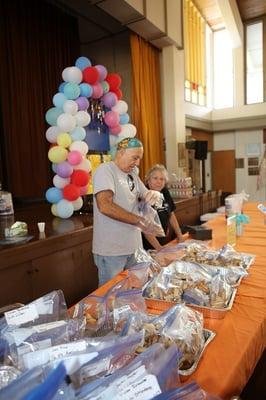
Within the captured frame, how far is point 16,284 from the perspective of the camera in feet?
6.04

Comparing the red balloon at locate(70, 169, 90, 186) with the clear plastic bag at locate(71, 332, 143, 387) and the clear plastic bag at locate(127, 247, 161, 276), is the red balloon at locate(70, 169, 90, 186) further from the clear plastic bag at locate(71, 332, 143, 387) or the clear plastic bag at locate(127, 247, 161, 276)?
the clear plastic bag at locate(71, 332, 143, 387)

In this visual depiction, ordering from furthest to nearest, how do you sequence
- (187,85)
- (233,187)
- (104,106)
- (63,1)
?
1. (233,187)
2. (187,85)
3. (63,1)
4. (104,106)

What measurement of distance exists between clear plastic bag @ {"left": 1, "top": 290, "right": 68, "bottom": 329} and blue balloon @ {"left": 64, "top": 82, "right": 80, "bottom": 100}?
2307mm

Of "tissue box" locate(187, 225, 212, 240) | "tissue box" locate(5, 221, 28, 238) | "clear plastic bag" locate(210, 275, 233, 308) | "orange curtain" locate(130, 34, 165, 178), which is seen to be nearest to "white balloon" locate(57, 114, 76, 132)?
"tissue box" locate(5, 221, 28, 238)

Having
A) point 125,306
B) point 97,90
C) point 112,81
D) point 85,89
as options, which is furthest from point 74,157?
point 125,306

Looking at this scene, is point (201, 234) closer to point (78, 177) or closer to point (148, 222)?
point (148, 222)

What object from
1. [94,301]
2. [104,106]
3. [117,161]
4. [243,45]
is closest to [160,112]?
[104,106]

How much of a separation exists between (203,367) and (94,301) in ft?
1.37

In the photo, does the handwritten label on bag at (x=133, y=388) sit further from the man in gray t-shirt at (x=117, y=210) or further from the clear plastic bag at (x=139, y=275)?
the man in gray t-shirt at (x=117, y=210)

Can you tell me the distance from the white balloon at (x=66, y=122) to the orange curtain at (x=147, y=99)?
1794 mm

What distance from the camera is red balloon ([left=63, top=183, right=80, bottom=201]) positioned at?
9.17ft

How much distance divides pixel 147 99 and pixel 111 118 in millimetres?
1442

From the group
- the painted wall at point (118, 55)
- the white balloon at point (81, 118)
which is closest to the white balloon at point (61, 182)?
the white balloon at point (81, 118)

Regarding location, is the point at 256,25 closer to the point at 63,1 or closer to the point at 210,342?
the point at 63,1
